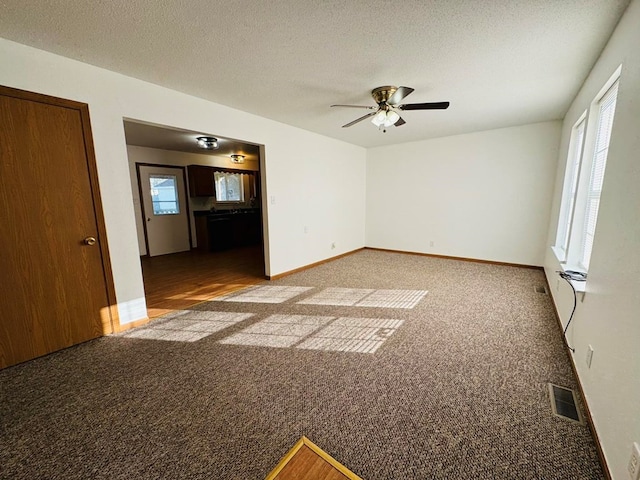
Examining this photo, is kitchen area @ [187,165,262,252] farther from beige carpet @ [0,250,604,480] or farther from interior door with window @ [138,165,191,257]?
beige carpet @ [0,250,604,480]

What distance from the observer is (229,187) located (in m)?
7.18

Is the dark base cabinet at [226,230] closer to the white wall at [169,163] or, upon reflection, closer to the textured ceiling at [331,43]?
the white wall at [169,163]

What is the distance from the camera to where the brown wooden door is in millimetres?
2008

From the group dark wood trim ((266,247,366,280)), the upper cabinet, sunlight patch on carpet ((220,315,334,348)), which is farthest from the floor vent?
the upper cabinet

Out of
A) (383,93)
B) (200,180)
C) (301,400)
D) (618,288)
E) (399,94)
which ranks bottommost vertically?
(301,400)

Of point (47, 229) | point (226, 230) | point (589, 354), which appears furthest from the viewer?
point (226, 230)

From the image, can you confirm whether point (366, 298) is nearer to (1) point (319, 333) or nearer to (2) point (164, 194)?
(1) point (319, 333)

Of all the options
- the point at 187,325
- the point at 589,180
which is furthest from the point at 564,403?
the point at 187,325

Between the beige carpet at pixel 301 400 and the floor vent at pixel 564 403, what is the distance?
0.15 ft

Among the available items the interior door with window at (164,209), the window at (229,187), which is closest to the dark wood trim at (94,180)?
the interior door with window at (164,209)

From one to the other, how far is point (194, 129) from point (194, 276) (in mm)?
2460

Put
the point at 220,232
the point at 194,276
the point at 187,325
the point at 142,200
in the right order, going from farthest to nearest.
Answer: the point at 220,232 < the point at 142,200 < the point at 194,276 < the point at 187,325

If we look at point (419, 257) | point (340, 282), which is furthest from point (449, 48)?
point (419, 257)

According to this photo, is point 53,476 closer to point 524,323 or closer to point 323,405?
point 323,405
